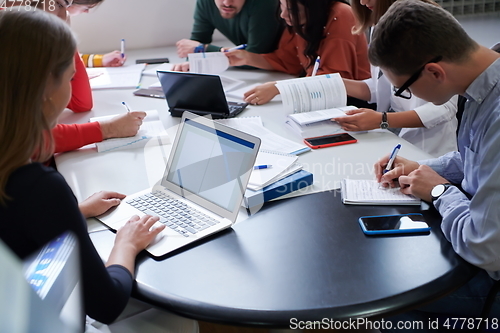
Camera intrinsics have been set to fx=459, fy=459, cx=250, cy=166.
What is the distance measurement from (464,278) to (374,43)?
1.90 feet

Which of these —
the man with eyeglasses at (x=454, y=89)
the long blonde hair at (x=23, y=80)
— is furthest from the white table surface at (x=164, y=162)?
the long blonde hair at (x=23, y=80)

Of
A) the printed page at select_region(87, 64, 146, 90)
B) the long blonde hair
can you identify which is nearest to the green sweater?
the printed page at select_region(87, 64, 146, 90)

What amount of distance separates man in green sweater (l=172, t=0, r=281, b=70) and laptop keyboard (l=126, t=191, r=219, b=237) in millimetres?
1501

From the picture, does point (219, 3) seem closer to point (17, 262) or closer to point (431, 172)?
point (431, 172)

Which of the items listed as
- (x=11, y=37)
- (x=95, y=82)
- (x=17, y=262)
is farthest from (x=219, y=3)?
(x=17, y=262)

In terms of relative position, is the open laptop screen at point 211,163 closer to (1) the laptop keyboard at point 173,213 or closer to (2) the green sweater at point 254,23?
(1) the laptop keyboard at point 173,213

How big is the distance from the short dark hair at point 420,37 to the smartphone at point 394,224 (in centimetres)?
34

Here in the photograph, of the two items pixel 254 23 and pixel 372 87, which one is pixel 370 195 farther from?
pixel 254 23

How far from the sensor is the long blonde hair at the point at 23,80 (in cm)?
79

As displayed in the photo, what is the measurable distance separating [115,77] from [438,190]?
5.74 ft

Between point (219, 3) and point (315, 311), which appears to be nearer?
point (315, 311)

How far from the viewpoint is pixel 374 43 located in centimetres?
113

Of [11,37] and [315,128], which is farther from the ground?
[11,37]

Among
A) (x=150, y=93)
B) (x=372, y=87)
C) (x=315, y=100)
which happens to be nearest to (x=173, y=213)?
(x=315, y=100)
